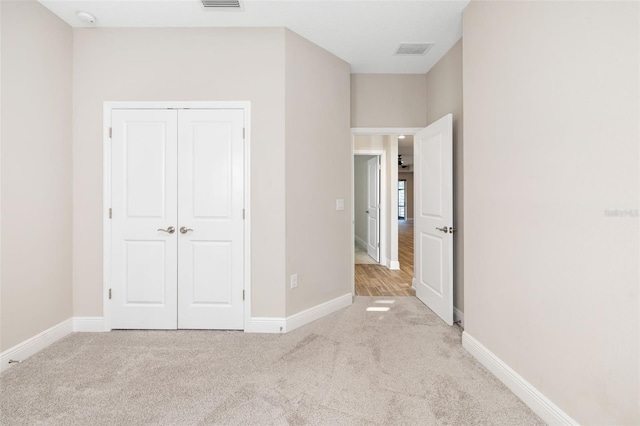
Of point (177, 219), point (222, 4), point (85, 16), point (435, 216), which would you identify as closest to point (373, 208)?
point (435, 216)

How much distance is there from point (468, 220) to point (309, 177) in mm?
1476

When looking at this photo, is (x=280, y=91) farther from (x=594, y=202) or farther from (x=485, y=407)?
(x=485, y=407)

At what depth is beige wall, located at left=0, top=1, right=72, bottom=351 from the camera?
2.25 metres

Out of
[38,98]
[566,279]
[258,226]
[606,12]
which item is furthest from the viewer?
[258,226]

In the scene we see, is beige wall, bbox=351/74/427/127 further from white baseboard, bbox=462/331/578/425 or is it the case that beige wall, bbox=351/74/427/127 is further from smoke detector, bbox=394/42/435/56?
white baseboard, bbox=462/331/578/425

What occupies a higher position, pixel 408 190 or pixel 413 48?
pixel 413 48

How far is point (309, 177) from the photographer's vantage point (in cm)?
308

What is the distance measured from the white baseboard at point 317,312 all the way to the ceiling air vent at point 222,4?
2.68 metres

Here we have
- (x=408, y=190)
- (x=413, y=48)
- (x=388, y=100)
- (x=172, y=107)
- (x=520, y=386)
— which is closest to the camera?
(x=520, y=386)

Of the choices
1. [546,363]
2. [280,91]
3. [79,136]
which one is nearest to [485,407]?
[546,363]

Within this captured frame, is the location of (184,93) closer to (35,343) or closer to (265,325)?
(265,325)

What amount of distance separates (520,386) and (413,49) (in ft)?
10.1

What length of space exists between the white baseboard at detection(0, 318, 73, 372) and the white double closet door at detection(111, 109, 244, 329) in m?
0.38

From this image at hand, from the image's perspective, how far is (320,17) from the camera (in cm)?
267
